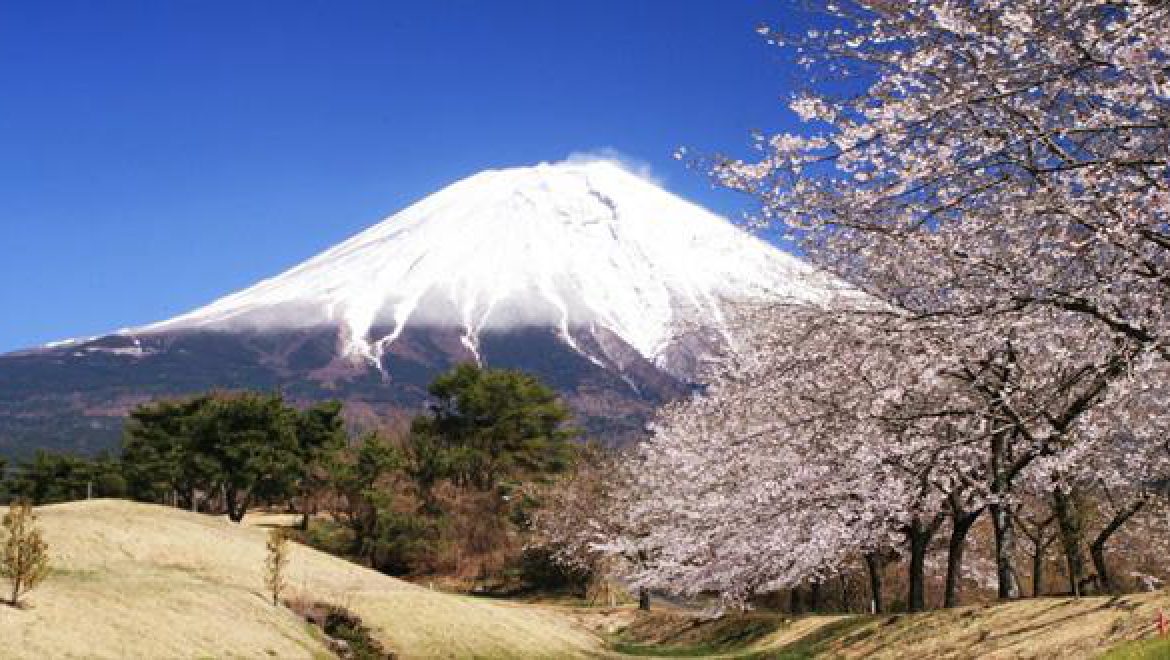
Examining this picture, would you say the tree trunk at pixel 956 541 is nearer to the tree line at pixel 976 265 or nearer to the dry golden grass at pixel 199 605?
the tree line at pixel 976 265

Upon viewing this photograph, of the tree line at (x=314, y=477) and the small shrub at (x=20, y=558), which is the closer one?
the small shrub at (x=20, y=558)

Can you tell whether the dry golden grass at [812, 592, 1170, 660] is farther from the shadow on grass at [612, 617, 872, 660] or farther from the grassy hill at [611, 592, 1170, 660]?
the shadow on grass at [612, 617, 872, 660]

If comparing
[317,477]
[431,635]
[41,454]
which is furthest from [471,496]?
[431,635]

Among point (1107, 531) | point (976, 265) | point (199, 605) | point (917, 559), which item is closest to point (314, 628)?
point (199, 605)

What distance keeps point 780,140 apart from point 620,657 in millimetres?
25307

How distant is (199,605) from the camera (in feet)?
68.5

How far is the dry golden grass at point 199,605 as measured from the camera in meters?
17.1

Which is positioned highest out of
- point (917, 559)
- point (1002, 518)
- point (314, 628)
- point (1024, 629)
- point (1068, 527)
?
point (1002, 518)

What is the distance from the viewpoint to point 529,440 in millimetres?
76812

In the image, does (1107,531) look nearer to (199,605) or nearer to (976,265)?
(976,265)

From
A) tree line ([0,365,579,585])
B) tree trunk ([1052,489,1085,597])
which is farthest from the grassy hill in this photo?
tree line ([0,365,579,585])

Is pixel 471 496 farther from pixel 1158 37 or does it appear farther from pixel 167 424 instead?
pixel 1158 37

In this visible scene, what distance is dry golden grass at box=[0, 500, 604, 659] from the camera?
1708cm

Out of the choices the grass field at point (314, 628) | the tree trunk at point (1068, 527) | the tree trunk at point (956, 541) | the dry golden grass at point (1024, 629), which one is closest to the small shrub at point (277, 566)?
the grass field at point (314, 628)
